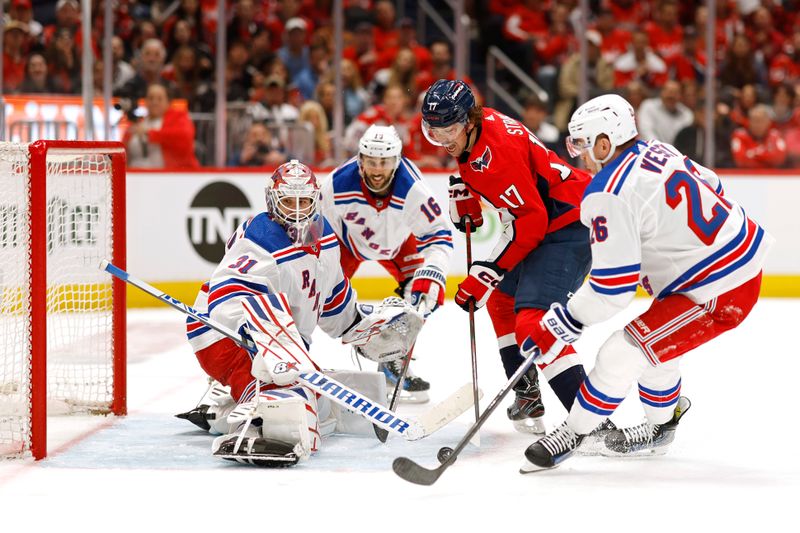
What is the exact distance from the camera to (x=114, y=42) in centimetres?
Answer: 730

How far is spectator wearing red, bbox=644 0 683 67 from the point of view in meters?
8.57

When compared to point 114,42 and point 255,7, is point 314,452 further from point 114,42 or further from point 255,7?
point 255,7

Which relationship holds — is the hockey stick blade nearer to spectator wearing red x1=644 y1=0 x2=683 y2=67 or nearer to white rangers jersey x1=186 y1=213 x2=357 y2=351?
white rangers jersey x1=186 y1=213 x2=357 y2=351

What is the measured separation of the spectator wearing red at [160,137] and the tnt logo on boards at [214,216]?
22 cm

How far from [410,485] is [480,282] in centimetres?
80

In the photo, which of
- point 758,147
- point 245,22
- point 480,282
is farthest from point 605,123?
point 758,147

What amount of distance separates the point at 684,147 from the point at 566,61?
39.3 inches

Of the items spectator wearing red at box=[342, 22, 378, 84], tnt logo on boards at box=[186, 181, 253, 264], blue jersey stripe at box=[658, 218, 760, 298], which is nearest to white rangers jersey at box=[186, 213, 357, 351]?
blue jersey stripe at box=[658, 218, 760, 298]

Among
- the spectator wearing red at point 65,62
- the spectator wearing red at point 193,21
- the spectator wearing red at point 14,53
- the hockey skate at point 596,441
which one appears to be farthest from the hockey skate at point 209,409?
the spectator wearing red at point 193,21

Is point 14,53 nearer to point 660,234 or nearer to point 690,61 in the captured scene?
point 690,61


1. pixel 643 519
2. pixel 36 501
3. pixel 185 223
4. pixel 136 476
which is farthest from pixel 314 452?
pixel 185 223

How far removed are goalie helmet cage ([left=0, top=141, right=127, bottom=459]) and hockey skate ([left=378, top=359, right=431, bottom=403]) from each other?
1057 mm

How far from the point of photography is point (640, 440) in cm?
349

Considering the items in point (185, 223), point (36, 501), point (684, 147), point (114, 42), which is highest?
point (114, 42)
